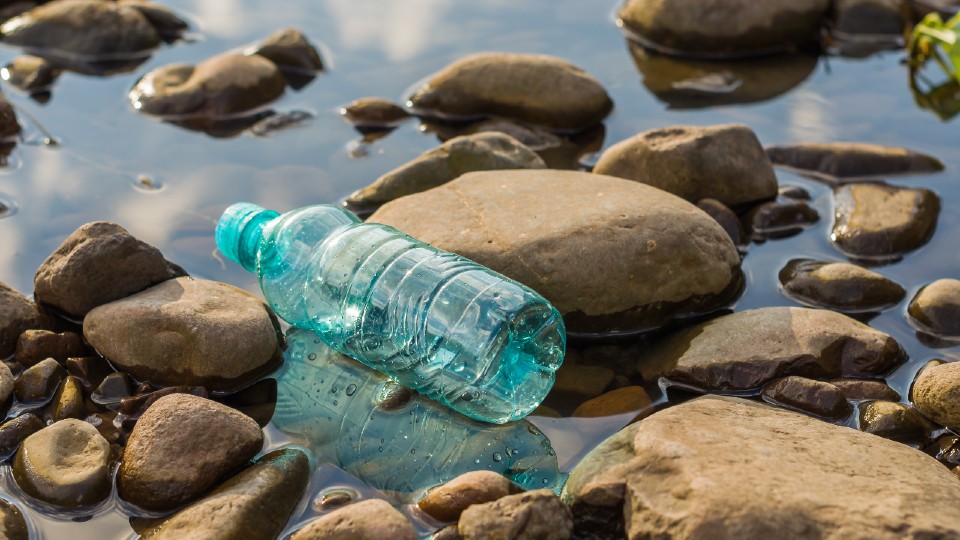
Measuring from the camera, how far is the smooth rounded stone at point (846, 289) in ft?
12.6

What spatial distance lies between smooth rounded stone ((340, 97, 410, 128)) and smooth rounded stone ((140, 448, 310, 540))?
270 cm

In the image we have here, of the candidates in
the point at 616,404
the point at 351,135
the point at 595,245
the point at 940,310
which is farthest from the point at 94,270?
the point at 940,310

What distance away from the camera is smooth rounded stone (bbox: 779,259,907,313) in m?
3.85

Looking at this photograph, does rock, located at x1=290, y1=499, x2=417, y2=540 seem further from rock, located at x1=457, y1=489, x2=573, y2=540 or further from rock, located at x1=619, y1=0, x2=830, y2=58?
rock, located at x1=619, y1=0, x2=830, y2=58

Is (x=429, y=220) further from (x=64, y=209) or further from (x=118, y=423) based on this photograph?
(x=64, y=209)

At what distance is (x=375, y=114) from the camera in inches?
209

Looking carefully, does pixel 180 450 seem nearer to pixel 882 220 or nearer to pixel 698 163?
pixel 698 163

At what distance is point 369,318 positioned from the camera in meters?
3.42

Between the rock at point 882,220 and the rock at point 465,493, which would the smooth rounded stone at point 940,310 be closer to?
the rock at point 882,220

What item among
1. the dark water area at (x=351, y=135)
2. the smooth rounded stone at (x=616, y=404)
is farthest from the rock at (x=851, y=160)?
the smooth rounded stone at (x=616, y=404)

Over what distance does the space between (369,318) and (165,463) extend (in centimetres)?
85

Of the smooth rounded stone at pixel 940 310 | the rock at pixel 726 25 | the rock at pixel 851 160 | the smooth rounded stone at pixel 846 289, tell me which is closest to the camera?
the smooth rounded stone at pixel 940 310

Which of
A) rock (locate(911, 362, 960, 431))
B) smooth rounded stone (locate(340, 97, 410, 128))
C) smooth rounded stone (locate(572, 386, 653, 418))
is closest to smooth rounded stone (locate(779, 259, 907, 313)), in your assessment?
rock (locate(911, 362, 960, 431))

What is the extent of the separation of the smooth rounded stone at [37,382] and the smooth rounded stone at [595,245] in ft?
4.09
